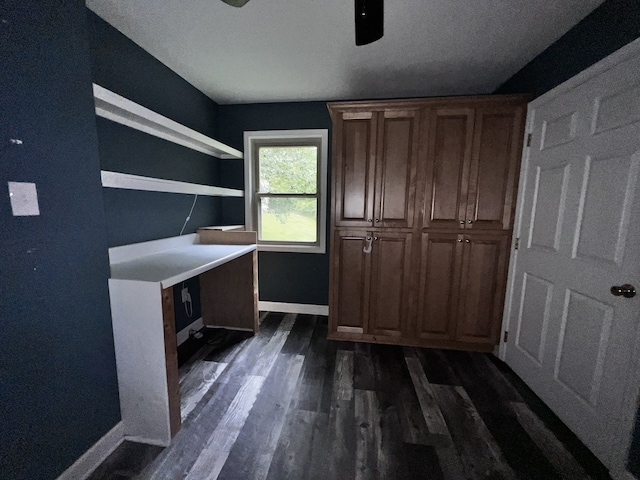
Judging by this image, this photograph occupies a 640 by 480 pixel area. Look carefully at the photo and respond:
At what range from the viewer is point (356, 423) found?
1494mm

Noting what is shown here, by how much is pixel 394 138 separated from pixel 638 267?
1637 mm

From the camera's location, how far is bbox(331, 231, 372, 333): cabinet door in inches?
90.7

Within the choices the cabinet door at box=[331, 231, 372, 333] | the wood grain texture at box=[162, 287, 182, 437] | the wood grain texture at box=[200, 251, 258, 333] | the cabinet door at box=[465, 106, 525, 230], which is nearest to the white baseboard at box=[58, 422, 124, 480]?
the wood grain texture at box=[162, 287, 182, 437]

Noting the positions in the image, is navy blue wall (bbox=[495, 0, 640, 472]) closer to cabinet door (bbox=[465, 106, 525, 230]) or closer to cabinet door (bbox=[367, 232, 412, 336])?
cabinet door (bbox=[465, 106, 525, 230])

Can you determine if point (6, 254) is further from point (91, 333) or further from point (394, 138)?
point (394, 138)

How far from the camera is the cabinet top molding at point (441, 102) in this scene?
1936 mm

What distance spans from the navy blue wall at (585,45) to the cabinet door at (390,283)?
4.75 ft

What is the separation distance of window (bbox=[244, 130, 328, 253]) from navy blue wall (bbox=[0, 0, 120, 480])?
6.01 ft

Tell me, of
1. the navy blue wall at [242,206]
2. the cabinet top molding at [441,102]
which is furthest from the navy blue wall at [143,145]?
the cabinet top molding at [441,102]

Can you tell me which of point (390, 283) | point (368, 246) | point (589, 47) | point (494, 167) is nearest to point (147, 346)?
point (368, 246)

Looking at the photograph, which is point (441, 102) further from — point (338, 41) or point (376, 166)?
point (338, 41)

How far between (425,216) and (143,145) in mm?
2352

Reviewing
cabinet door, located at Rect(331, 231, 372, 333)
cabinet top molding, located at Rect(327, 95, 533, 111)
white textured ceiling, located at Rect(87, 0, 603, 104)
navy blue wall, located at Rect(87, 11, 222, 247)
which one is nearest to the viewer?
white textured ceiling, located at Rect(87, 0, 603, 104)

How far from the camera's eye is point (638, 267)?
45.3 inches
